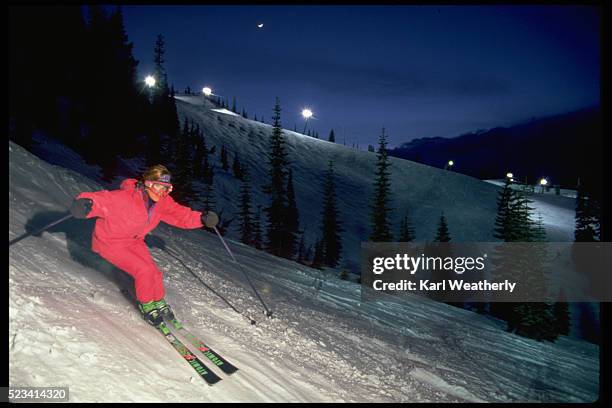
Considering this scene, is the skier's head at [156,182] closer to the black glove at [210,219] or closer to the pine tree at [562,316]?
the black glove at [210,219]

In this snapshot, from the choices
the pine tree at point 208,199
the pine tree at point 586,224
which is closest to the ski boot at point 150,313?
the pine tree at point 208,199

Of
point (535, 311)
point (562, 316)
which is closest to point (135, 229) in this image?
point (535, 311)

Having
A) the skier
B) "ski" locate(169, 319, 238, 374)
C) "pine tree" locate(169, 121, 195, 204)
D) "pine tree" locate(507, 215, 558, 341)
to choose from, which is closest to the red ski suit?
the skier

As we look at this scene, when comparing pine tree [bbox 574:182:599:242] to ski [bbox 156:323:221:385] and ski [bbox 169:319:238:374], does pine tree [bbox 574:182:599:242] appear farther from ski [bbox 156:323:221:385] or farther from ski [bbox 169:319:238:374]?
ski [bbox 156:323:221:385]

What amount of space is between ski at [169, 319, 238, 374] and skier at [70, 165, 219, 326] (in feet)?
0.87

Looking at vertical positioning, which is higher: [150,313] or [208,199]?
[208,199]

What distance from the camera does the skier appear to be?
485cm

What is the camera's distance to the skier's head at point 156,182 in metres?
5.11

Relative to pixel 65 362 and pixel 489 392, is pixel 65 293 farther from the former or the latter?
pixel 489 392

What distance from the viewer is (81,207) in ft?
14.4

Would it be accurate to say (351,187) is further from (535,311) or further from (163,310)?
(163,310)

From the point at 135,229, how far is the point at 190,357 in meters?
1.98

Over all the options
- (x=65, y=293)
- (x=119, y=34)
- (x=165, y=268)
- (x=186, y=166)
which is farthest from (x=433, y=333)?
(x=119, y=34)

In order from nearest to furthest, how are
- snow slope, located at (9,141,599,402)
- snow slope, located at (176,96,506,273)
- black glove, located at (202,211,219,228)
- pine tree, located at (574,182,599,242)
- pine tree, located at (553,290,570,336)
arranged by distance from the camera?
snow slope, located at (9,141,599,402) < black glove, located at (202,211,219,228) < pine tree, located at (553,290,570,336) < pine tree, located at (574,182,599,242) < snow slope, located at (176,96,506,273)
